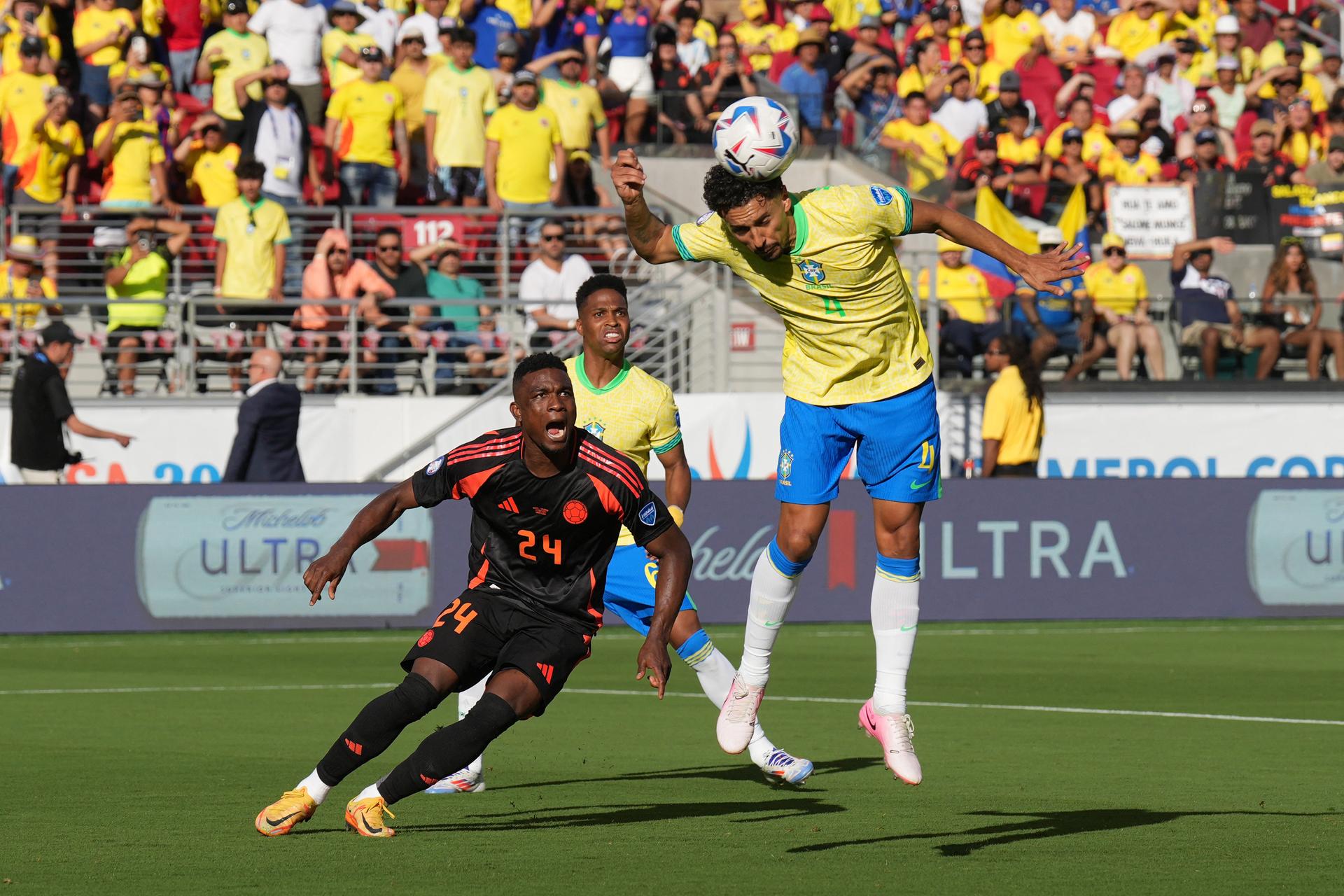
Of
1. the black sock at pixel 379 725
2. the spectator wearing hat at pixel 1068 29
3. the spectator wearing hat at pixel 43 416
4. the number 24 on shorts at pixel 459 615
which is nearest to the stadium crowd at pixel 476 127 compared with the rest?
the spectator wearing hat at pixel 1068 29

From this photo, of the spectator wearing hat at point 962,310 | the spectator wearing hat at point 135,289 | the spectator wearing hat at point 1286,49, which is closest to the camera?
the spectator wearing hat at point 135,289

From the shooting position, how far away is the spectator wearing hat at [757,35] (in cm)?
2603

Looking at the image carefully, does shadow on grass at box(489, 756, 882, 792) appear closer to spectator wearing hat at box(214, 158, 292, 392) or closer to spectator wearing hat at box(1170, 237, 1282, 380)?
spectator wearing hat at box(214, 158, 292, 392)

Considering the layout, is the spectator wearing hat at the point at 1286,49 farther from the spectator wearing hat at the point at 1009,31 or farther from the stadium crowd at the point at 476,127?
the spectator wearing hat at the point at 1009,31

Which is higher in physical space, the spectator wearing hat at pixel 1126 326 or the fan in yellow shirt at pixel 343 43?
the fan in yellow shirt at pixel 343 43

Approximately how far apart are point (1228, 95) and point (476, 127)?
1029cm

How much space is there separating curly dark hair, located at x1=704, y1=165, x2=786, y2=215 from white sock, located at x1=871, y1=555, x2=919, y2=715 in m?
1.55

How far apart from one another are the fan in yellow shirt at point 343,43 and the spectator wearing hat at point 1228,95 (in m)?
10.9

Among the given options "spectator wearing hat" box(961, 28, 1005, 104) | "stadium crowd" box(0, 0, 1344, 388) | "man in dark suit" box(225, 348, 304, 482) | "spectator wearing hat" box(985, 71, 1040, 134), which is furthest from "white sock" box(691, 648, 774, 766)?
"spectator wearing hat" box(961, 28, 1005, 104)

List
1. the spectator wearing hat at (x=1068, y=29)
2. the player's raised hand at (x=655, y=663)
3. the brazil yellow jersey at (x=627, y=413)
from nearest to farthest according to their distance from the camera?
the player's raised hand at (x=655, y=663), the brazil yellow jersey at (x=627, y=413), the spectator wearing hat at (x=1068, y=29)

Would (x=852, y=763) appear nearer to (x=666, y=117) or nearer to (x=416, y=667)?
(x=416, y=667)

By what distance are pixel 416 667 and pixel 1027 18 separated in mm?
21297

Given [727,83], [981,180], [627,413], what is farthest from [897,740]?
[727,83]

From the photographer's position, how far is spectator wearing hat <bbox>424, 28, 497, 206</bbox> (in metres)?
22.0
